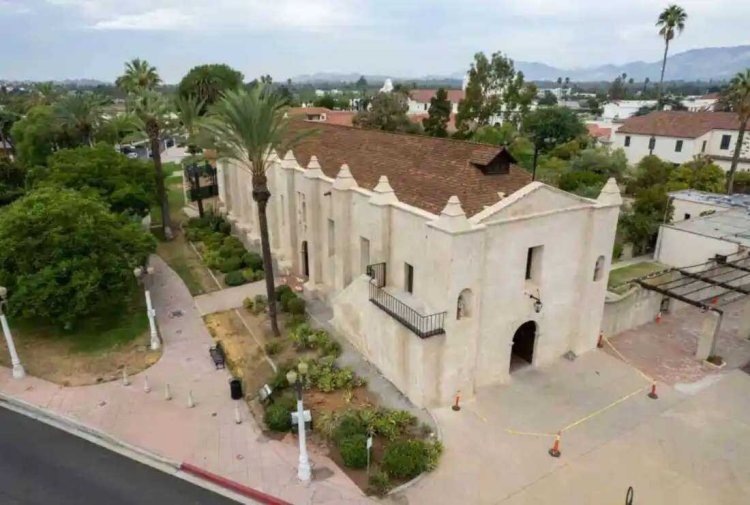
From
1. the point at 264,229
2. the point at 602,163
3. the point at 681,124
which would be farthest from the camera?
the point at 681,124

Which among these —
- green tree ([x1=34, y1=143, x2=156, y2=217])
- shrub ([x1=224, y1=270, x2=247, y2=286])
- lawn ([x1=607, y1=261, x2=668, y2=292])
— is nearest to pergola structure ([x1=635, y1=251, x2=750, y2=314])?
lawn ([x1=607, y1=261, x2=668, y2=292])

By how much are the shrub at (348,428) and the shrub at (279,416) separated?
190 cm

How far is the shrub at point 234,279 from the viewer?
99.6 ft

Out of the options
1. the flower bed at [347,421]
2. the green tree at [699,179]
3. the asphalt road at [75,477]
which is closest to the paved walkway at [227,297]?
the flower bed at [347,421]

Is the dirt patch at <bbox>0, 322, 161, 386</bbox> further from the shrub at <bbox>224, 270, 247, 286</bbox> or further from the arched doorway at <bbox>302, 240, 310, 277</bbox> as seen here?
the arched doorway at <bbox>302, 240, 310, 277</bbox>

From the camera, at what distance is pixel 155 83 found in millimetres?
43219

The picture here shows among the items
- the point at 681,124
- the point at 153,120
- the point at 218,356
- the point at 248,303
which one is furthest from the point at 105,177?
the point at 681,124

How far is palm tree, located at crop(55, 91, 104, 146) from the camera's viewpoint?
1842 inches

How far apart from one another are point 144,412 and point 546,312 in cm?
1623

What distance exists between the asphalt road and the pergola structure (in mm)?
20204

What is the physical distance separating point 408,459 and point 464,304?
5.77 m

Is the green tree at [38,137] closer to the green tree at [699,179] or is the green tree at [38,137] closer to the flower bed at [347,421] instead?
the flower bed at [347,421]

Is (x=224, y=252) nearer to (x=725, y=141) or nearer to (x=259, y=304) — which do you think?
(x=259, y=304)

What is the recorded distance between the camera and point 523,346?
21734 mm
